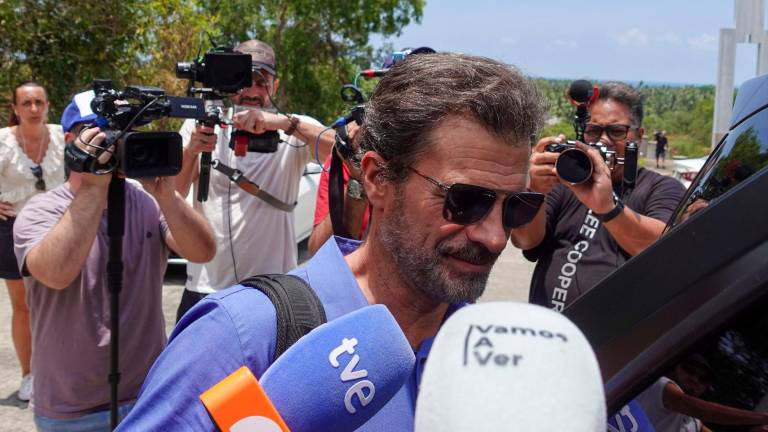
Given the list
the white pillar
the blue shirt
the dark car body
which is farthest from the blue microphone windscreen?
the white pillar

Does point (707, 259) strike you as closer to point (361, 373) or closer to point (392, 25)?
point (361, 373)

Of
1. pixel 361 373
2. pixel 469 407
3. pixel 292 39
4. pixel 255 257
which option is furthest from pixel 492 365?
pixel 292 39

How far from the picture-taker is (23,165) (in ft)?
17.3

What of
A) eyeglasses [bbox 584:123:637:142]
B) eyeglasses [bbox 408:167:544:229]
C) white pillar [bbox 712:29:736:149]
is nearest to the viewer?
eyeglasses [bbox 408:167:544:229]

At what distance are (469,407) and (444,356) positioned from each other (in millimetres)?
58

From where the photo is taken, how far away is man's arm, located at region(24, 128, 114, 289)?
8.55 feet

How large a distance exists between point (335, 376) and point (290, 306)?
0.27m

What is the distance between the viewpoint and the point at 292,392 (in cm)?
113

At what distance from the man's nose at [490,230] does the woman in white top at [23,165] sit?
13.2ft

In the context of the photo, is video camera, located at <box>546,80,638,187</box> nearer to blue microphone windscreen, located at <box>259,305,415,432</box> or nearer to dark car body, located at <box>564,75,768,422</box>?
dark car body, located at <box>564,75,768,422</box>

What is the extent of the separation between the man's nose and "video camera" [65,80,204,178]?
153 cm

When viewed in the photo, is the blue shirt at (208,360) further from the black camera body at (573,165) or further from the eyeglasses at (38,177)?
the eyeglasses at (38,177)

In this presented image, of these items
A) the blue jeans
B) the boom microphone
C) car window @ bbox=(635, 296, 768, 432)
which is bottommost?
the blue jeans

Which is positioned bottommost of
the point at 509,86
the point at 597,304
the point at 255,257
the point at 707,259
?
the point at 255,257
